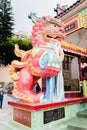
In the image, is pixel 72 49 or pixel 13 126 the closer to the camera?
pixel 13 126

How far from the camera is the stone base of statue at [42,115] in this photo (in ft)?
11.0

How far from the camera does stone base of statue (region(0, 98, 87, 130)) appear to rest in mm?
3361

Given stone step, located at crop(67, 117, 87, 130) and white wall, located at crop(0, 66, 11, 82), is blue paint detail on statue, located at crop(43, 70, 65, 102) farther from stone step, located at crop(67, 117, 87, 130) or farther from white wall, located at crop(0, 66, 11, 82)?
white wall, located at crop(0, 66, 11, 82)

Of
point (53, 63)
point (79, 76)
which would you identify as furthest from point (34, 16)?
point (79, 76)

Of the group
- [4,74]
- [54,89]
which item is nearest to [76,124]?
[54,89]

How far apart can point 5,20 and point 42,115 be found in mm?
15372

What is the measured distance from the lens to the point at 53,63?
3777 millimetres

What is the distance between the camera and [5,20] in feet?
57.2

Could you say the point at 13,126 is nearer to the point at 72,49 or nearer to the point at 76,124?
the point at 76,124

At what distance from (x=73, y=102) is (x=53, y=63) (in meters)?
1.08

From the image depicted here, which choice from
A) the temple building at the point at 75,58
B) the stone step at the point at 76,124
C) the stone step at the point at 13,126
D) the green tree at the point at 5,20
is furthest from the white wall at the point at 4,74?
the stone step at the point at 76,124

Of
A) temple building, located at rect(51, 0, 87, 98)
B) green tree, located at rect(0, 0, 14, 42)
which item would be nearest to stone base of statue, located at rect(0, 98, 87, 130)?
temple building, located at rect(51, 0, 87, 98)

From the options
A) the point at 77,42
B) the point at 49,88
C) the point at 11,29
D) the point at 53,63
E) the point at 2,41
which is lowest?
the point at 49,88

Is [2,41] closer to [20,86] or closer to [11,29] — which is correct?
[11,29]
